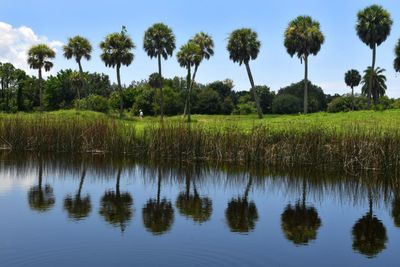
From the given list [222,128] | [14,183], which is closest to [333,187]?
[222,128]

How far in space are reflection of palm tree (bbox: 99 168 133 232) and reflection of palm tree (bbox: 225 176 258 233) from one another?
2.13 m

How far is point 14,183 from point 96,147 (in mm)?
7686

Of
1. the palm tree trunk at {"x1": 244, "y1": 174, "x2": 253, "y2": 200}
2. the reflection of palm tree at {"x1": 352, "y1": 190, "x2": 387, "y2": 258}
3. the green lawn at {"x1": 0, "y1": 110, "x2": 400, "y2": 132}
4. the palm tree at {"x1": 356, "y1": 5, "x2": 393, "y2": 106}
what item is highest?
the palm tree at {"x1": 356, "y1": 5, "x2": 393, "y2": 106}

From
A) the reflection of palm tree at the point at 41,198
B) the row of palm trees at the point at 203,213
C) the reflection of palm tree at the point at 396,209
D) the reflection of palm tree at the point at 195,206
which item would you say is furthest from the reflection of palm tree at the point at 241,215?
the reflection of palm tree at the point at 41,198

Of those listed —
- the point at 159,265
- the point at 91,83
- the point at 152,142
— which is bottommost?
the point at 159,265

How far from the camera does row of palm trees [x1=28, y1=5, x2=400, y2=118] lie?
151 feet

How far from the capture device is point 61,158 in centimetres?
2059

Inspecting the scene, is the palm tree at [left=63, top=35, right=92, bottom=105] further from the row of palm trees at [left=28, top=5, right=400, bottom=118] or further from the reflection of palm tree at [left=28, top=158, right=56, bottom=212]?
the reflection of palm tree at [left=28, top=158, right=56, bottom=212]

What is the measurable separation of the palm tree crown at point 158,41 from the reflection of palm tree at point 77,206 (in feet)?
130

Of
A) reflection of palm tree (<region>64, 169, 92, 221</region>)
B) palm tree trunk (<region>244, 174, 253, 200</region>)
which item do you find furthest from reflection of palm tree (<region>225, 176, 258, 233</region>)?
reflection of palm tree (<region>64, 169, 92, 221</region>)

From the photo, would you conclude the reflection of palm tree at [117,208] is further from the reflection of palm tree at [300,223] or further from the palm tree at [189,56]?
the palm tree at [189,56]

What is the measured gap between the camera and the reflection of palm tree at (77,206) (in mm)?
10453

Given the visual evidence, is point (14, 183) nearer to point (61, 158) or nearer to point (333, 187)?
point (61, 158)

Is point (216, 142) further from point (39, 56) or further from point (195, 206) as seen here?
point (39, 56)
